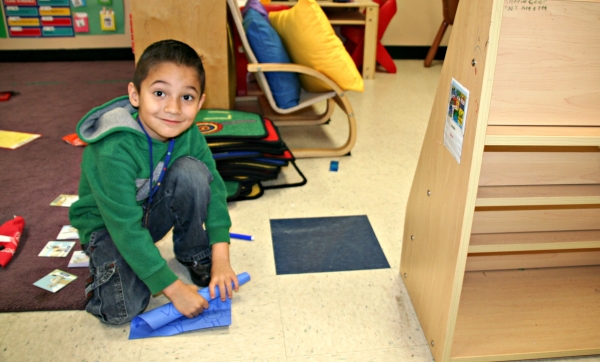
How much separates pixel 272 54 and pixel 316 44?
21 centimetres

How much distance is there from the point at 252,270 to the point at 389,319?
1.56 ft

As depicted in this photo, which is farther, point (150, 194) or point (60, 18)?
point (60, 18)

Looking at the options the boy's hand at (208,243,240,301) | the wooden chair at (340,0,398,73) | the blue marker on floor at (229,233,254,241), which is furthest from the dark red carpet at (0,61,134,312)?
the wooden chair at (340,0,398,73)

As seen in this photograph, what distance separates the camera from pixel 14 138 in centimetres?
266

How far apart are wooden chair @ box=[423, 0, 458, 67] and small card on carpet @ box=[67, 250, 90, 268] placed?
350 centimetres

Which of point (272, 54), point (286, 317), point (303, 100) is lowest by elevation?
point (286, 317)

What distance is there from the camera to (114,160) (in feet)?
4.36

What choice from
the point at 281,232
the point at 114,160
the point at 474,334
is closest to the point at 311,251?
the point at 281,232

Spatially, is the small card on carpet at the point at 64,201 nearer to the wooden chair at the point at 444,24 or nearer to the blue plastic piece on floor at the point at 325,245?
the blue plastic piece on floor at the point at 325,245

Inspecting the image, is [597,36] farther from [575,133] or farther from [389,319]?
[389,319]

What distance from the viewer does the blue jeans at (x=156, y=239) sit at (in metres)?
1.44

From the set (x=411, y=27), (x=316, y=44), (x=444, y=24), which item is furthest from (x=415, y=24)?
(x=316, y=44)

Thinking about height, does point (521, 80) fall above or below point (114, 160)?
above

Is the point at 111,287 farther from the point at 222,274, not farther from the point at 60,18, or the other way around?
the point at 60,18
